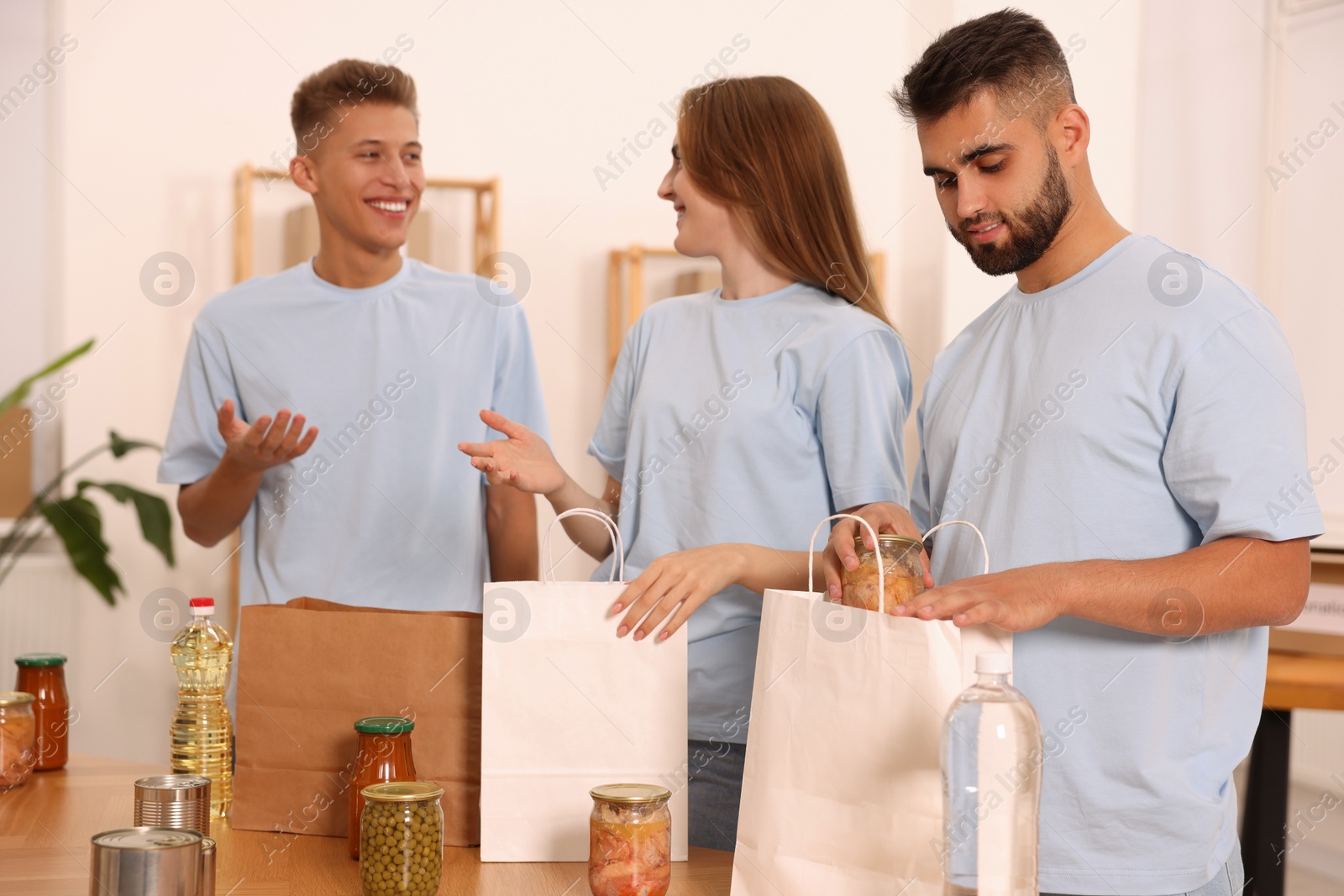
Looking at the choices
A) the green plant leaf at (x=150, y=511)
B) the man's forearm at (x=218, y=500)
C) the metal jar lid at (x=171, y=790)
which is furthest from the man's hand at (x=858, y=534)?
the green plant leaf at (x=150, y=511)

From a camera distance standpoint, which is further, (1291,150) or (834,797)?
(1291,150)

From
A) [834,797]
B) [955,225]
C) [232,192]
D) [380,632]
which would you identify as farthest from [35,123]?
[834,797]

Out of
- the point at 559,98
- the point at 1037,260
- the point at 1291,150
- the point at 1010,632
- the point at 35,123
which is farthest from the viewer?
the point at 559,98

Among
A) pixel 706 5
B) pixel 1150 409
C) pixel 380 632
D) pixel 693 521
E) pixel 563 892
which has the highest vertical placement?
pixel 706 5

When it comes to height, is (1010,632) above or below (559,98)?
below

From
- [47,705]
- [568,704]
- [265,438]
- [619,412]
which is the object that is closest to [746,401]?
[619,412]

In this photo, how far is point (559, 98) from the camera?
3762 mm

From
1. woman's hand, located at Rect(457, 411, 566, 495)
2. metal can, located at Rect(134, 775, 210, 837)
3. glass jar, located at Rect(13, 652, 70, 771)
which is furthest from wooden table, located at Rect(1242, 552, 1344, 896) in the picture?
glass jar, located at Rect(13, 652, 70, 771)

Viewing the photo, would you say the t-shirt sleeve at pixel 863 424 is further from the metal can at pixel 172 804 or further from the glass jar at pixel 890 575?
the metal can at pixel 172 804

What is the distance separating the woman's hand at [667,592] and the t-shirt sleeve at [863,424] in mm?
247

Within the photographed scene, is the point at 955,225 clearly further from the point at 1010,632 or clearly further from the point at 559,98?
the point at 559,98

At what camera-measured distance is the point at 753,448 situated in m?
1.50

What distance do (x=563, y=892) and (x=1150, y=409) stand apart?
2.48 ft

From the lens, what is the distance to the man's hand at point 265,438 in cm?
167
